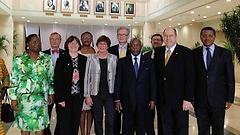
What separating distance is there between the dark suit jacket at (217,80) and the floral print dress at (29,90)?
2247 mm

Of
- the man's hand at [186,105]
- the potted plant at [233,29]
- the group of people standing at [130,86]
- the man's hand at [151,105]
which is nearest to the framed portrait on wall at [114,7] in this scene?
the potted plant at [233,29]

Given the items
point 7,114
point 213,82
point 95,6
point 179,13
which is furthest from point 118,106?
point 95,6

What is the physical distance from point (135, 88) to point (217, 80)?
1174 mm

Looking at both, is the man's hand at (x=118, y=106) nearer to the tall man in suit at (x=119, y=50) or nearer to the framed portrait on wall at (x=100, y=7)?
the tall man in suit at (x=119, y=50)

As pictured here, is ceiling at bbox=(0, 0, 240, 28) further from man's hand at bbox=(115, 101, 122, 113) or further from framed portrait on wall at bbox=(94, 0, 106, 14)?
man's hand at bbox=(115, 101, 122, 113)

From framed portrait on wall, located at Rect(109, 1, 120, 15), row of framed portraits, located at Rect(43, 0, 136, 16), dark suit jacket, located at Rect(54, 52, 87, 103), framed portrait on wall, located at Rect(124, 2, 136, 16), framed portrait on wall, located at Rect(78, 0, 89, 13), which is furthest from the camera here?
framed portrait on wall, located at Rect(124, 2, 136, 16)

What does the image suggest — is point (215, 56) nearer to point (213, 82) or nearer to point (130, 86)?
point (213, 82)

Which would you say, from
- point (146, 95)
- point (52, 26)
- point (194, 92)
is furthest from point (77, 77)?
point (52, 26)

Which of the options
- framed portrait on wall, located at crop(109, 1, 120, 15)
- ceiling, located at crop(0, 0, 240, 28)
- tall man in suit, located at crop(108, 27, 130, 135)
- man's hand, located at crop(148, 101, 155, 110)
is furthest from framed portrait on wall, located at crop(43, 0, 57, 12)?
man's hand, located at crop(148, 101, 155, 110)

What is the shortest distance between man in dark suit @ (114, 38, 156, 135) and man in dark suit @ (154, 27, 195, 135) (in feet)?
0.54

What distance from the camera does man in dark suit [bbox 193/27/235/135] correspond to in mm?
3447

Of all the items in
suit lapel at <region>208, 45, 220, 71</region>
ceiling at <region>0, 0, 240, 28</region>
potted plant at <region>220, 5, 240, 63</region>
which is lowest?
suit lapel at <region>208, 45, 220, 71</region>

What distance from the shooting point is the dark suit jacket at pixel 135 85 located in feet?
11.8

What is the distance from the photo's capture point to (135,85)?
361cm
